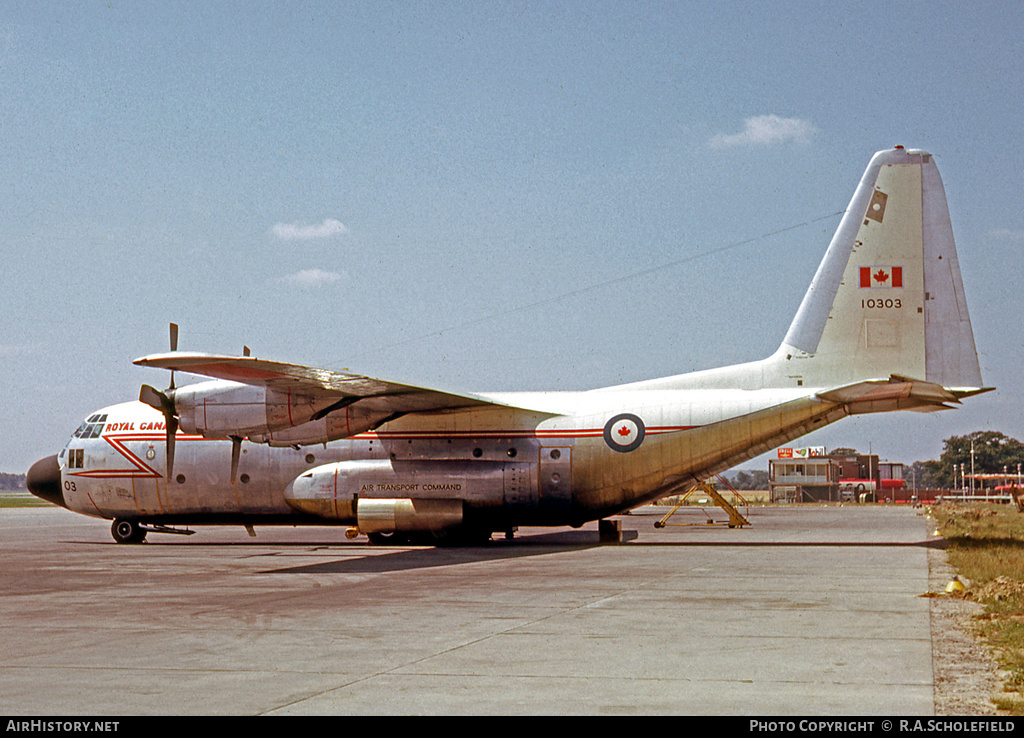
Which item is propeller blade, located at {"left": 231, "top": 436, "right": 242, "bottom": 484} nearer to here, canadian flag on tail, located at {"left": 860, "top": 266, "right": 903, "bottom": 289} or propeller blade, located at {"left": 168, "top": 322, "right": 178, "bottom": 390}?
propeller blade, located at {"left": 168, "top": 322, "right": 178, "bottom": 390}

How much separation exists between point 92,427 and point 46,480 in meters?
2.24

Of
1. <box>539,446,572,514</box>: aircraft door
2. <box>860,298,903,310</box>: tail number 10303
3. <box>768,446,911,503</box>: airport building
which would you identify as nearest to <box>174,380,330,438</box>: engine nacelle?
<box>539,446,572,514</box>: aircraft door

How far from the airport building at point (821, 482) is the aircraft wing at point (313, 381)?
259 feet

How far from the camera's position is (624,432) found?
2327 cm

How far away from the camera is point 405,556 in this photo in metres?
21.4

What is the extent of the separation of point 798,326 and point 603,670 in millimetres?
17132

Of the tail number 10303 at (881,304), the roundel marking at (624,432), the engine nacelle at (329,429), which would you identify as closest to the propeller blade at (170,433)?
the engine nacelle at (329,429)

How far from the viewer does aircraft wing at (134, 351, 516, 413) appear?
61.5 feet

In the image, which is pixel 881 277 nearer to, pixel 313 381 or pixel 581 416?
pixel 581 416

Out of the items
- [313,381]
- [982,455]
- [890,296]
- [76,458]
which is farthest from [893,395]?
[982,455]

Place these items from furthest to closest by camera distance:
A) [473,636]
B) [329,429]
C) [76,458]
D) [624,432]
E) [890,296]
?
[76,458]
[624,432]
[329,429]
[890,296]
[473,636]

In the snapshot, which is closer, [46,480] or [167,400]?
[167,400]
